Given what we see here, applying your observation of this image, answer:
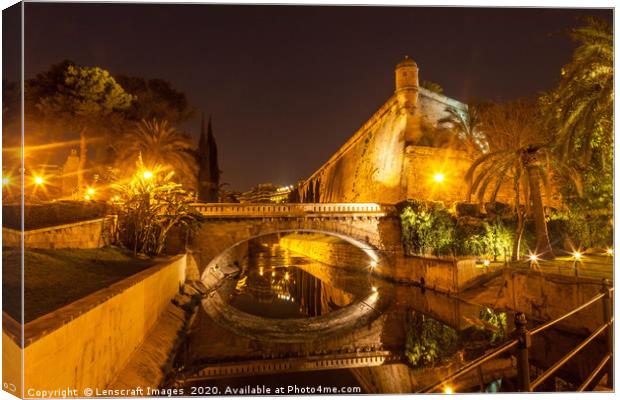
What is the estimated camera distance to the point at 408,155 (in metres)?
31.1

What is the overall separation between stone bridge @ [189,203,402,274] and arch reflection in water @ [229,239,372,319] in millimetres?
3475

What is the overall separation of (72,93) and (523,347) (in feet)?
97.6

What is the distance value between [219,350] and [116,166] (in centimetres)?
2143

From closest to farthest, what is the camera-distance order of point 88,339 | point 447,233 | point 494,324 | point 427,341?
point 88,339 → point 427,341 → point 494,324 → point 447,233

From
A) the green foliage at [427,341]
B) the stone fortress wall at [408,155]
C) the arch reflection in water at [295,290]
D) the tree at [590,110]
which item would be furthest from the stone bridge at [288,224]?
the tree at [590,110]

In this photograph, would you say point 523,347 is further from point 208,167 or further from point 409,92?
point 208,167

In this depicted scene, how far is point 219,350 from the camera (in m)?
14.3

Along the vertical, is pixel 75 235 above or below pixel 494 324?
above

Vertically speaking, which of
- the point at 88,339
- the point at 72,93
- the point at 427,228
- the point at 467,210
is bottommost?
the point at 88,339

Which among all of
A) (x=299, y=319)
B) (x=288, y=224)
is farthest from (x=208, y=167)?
(x=299, y=319)

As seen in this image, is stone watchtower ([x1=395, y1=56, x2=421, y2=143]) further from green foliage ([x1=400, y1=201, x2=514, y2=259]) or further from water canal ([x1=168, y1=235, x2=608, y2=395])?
water canal ([x1=168, y1=235, x2=608, y2=395])

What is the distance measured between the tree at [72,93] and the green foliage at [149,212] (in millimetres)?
8911

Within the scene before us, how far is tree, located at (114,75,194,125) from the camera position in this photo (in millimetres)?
31891

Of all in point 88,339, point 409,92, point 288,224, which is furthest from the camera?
point 409,92
